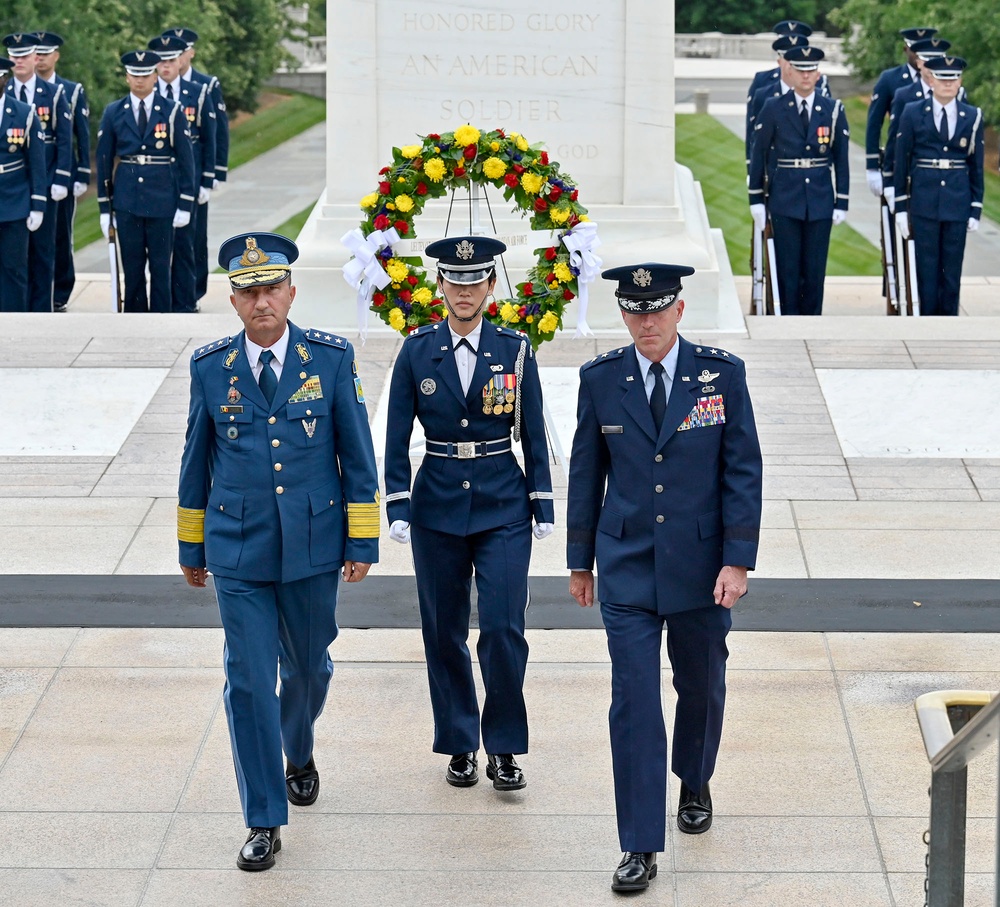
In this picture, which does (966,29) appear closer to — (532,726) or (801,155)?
(801,155)

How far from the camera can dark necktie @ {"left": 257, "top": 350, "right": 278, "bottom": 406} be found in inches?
194

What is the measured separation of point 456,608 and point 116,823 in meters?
1.17

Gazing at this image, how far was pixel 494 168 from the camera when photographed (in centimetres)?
789

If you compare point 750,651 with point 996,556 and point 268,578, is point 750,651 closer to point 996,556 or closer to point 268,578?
point 996,556

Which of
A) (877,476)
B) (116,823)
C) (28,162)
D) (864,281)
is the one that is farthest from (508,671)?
(864,281)

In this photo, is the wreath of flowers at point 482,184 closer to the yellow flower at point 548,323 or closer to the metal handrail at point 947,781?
the yellow flower at point 548,323

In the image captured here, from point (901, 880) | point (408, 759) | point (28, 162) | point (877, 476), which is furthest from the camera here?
point (28, 162)

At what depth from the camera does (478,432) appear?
528 centimetres

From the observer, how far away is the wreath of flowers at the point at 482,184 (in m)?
7.95

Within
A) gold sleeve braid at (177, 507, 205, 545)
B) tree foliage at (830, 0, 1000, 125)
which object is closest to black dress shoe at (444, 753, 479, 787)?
gold sleeve braid at (177, 507, 205, 545)

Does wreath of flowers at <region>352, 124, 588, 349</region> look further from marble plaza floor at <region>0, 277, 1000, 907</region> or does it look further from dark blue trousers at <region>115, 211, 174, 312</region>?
dark blue trousers at <region>115, 211, 174, 312</region>

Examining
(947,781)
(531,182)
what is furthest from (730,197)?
(947,781)

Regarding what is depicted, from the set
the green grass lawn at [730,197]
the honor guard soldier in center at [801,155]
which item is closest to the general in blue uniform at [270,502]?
the honor guard soldier in center at [801,155]

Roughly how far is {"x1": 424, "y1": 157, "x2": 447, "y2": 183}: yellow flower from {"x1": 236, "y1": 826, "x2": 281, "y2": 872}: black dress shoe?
3.90 m
